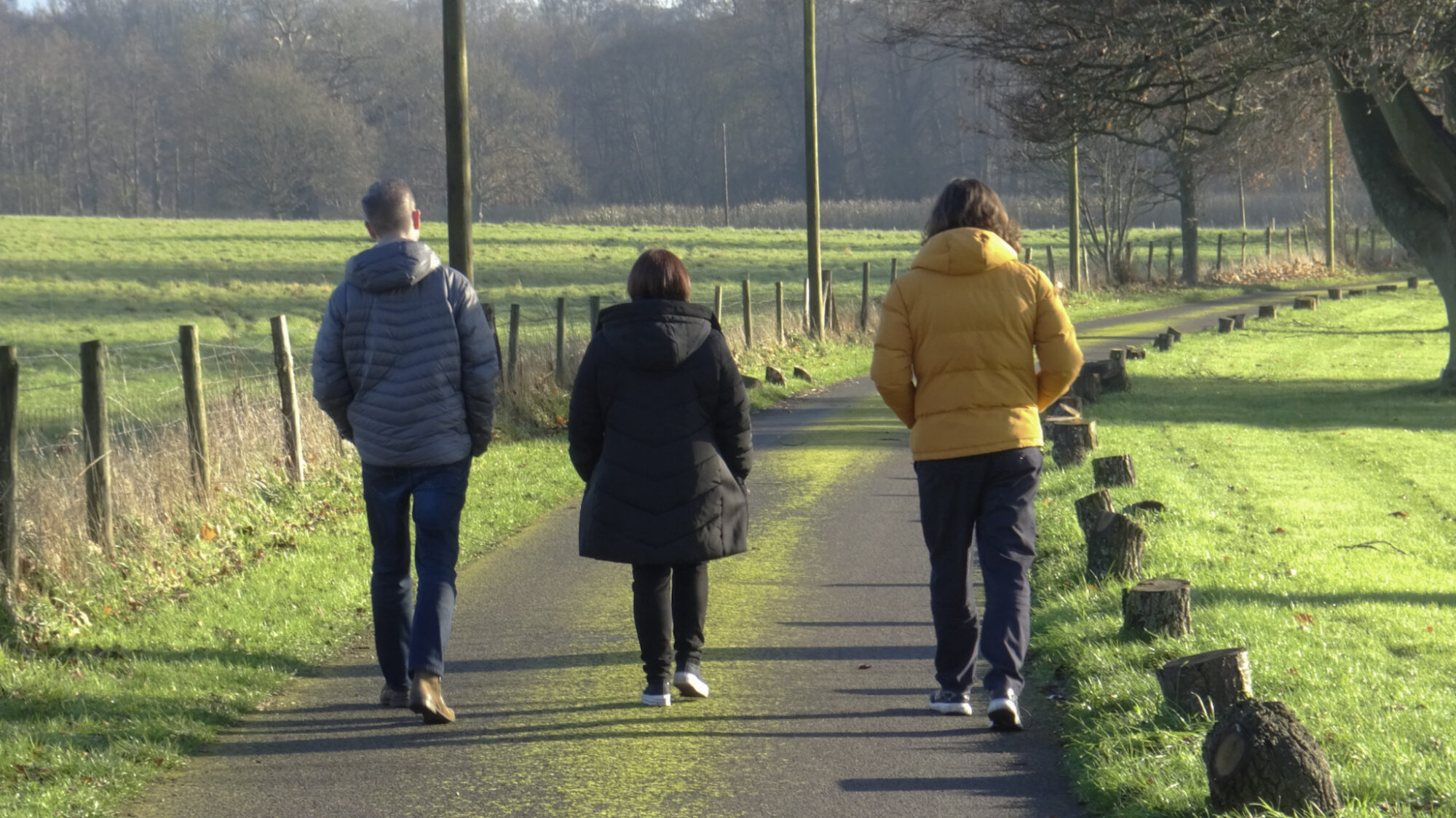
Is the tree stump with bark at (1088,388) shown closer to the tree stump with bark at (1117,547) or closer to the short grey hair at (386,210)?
the tree stump with bark at (1117,547)

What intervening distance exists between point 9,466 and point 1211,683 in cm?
587

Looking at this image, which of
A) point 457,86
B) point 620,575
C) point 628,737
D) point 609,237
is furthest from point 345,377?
point 609,237

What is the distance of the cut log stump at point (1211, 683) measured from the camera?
17.4ft

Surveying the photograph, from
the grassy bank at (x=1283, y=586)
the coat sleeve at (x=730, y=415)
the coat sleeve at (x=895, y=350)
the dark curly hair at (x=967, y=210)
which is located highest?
the dark curly hair at (x=967, y=210)

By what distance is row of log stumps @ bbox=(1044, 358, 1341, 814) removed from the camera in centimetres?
433

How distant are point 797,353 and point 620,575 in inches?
632

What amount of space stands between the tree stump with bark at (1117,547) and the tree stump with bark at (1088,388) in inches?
402

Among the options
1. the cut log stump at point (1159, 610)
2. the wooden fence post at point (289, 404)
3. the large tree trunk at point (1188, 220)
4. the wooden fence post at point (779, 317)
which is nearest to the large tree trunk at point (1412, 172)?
the wooden fence post at point (779, 317)

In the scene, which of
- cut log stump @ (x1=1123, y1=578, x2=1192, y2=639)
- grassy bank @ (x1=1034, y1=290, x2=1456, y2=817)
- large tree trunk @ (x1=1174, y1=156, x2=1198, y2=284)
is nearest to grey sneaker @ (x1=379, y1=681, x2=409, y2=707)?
grassy bank @ (x1=1034, y1=290, x2=1456, y2=817)

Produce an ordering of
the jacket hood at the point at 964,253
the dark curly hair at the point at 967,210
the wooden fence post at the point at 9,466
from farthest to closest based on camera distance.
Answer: the wooden fence post at the point at 9,466
the dark curly hair at the point at 967,210
the jacket hood at the point at 964,253

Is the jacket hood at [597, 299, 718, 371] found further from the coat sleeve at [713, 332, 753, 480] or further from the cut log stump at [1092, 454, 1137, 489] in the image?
the cut log stump at [1092, 454, 1137, 489]

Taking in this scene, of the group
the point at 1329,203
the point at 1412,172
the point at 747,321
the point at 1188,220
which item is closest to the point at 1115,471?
the point at 1412,172

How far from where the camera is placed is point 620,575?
8.80m

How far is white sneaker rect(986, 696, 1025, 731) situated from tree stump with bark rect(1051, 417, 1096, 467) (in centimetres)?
708
